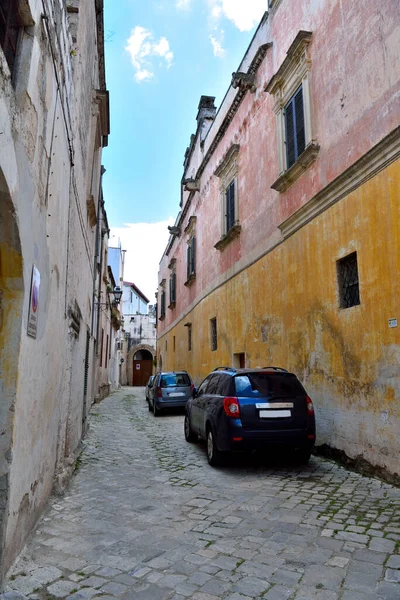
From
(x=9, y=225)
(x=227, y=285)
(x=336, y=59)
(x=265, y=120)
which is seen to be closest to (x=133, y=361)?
(x=227, y=285)

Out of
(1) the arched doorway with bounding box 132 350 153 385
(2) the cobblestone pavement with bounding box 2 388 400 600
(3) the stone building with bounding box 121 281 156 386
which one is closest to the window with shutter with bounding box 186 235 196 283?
(2) the cobblestone pavement with bounding box 2 388 400 600

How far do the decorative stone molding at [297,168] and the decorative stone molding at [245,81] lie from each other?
3625 millimetres

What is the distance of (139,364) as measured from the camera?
42.5 m

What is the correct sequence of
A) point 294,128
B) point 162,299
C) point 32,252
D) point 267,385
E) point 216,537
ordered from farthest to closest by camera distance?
point 162,299, point 294,128, point 267,385, point 216,537, point 32,252

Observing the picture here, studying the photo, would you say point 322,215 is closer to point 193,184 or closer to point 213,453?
point 213,453

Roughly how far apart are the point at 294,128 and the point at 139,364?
117ft

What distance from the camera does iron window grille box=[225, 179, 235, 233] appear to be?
13175 mm

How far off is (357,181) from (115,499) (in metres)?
5.66

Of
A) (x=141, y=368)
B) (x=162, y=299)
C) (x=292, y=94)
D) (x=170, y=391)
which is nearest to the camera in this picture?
(x=292, y=94)

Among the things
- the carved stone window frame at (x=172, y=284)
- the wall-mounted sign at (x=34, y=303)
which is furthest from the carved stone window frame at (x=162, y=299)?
the wall-mounted sign at (x=34, y=303)

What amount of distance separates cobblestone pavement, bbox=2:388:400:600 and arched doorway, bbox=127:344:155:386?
115ft

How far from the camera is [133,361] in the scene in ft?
138

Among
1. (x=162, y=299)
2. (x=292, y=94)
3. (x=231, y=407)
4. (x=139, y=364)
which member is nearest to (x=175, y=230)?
(x=162, y=299)

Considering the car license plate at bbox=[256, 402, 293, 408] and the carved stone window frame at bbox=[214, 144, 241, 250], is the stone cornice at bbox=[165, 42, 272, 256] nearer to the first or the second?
the carved stone window frame at bbox=[214, 144, 241, 250]
